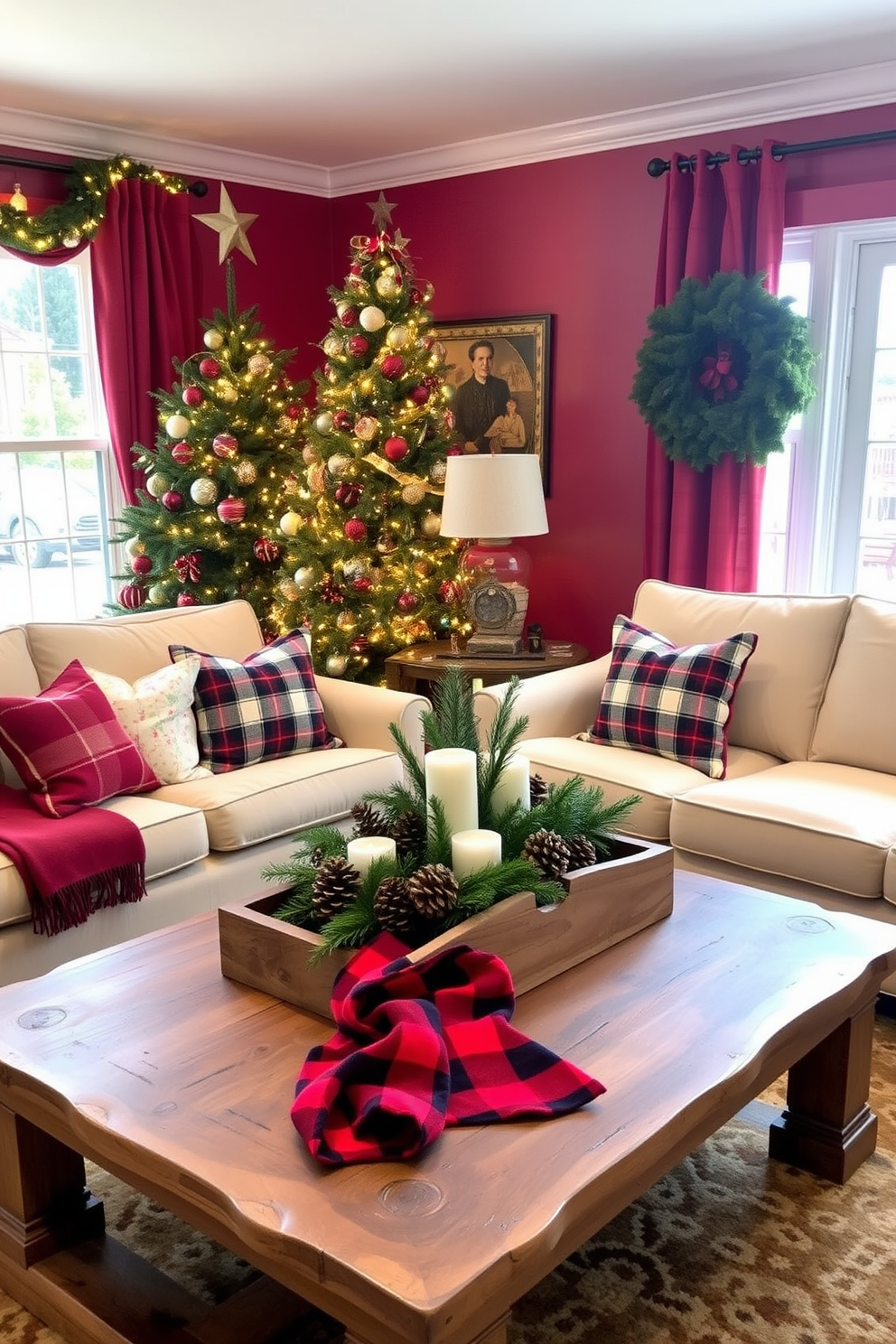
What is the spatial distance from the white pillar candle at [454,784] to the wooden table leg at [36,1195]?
0.83m

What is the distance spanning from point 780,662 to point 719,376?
1.13 meters

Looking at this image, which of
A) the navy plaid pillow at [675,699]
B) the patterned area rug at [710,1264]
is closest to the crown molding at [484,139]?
the navy plaid pillow at [675,699]

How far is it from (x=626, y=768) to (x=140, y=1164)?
2.04 metres

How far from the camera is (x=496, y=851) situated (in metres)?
2.00

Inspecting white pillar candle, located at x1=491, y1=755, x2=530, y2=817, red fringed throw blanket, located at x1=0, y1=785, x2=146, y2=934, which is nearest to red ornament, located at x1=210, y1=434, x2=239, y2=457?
red fringed throw blanket, located at x1=0, y1=785, x2=146, y2=934

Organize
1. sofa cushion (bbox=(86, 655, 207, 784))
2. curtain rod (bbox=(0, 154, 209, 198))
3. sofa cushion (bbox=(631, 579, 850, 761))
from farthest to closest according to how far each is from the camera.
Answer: curtain rod (bbox=(0, 154, 209, 198)) < sofa cushion (bbox=(631, 579, 850, 761)) < sofa cushion (bbox=(86, 655, 207, 784))

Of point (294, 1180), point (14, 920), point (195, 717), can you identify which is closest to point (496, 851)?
point (294, 1180)

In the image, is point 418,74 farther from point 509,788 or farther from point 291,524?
point 509,788

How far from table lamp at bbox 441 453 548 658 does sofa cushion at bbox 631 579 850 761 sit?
30.6 inches

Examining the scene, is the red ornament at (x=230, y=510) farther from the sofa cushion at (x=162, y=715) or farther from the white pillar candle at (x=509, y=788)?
the white pillar candle at (x=509, y=788)

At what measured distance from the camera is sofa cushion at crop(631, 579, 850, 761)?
3.49m

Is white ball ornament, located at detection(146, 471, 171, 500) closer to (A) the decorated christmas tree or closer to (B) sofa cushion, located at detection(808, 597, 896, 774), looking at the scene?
(A) the decorated christmas tree

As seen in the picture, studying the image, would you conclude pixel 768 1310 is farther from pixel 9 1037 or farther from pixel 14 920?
pixel 14 920

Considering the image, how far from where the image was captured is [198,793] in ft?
10.3
